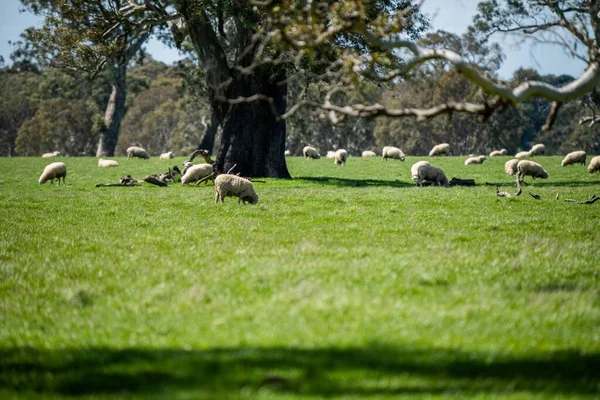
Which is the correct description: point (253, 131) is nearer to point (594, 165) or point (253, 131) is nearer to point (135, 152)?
point (594, 165)

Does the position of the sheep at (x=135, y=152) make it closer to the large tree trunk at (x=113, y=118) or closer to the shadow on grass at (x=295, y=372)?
the large tree trunk at (x=113, y=118)

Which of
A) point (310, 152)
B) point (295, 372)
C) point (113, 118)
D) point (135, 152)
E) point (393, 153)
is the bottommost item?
point (295, 372)

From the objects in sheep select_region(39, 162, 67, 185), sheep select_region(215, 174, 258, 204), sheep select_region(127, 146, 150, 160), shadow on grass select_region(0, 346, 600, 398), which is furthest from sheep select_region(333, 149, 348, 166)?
shadow on grass select_region(0, 346, 600, 398)

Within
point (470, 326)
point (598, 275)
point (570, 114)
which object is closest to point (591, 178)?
point (598, 275)

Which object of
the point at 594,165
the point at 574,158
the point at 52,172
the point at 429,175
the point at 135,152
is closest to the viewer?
the point at 429,175

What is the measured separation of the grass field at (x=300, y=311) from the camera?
562 cm

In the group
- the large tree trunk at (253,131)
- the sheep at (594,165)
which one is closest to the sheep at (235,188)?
the large tree trunk at (253,131)

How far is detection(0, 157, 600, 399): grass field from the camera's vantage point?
5617 mm

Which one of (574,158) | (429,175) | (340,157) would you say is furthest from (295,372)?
(574,158)

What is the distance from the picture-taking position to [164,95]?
114375 millimetres

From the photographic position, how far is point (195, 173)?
98.2ft

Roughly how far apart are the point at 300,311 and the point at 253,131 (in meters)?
25.5

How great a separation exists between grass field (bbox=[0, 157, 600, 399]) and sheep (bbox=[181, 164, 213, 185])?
46.8 ft

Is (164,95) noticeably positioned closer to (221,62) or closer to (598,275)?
(221,62)
